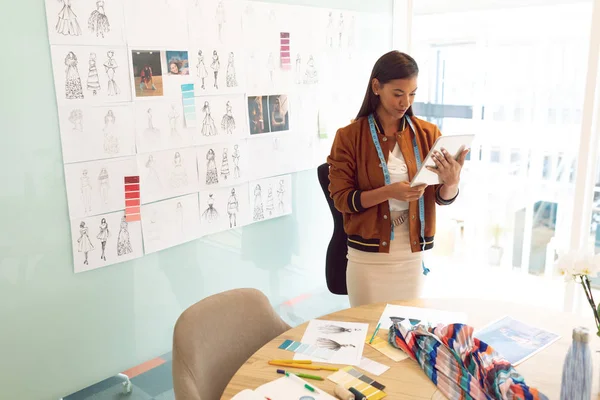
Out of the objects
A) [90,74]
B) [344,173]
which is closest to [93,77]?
[90,74]

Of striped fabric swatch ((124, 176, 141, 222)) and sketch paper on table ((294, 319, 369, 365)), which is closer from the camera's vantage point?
sketch paper on table ((294, 319, 369, 365))

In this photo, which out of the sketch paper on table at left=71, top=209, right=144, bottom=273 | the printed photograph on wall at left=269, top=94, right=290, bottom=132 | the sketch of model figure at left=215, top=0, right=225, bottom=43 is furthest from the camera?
the printed photograph on wall at left=269, top=94, right=290, bottom=132

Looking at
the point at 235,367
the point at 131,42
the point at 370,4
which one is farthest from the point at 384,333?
the point at 370,4

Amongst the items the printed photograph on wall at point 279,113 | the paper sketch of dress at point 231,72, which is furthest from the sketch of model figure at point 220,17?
the printed photograph on wall at point 279,113

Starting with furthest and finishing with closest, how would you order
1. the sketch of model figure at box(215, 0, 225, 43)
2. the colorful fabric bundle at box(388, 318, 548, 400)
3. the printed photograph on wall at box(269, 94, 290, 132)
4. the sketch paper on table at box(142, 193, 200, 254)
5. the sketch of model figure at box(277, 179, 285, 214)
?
the sketch of model figure at box(277, 179, 285, 214)
the printed photograph on wall at box(269, 94, 290, 132)
the sketch of model figure at box(215, 0, 225, 43)
the sketch paper on table at box(142, 193, 200, 254)
the colorful fabric bundle at box(388, 318, 548, 400)

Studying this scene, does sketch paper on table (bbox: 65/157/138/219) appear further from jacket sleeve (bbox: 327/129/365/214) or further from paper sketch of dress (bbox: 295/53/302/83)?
paper sketch of dress (bbox: 295/53/302/83)

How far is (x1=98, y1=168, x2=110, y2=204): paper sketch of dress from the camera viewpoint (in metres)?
2.14

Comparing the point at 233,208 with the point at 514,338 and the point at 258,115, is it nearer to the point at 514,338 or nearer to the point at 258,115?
the point at 258,115

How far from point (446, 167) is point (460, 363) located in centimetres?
79

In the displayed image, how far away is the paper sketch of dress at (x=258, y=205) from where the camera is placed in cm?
279

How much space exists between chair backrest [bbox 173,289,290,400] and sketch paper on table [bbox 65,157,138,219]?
66cm

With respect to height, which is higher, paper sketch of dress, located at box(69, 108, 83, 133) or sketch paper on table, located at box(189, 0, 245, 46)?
sketch paper on table, located at box(189, 0, 245, 46)

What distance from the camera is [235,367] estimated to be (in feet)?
5.91

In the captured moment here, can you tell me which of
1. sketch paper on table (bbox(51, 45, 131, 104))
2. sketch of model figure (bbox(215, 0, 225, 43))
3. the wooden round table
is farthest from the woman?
sketch paper on table (bbox(51, 45, 131, 104))
